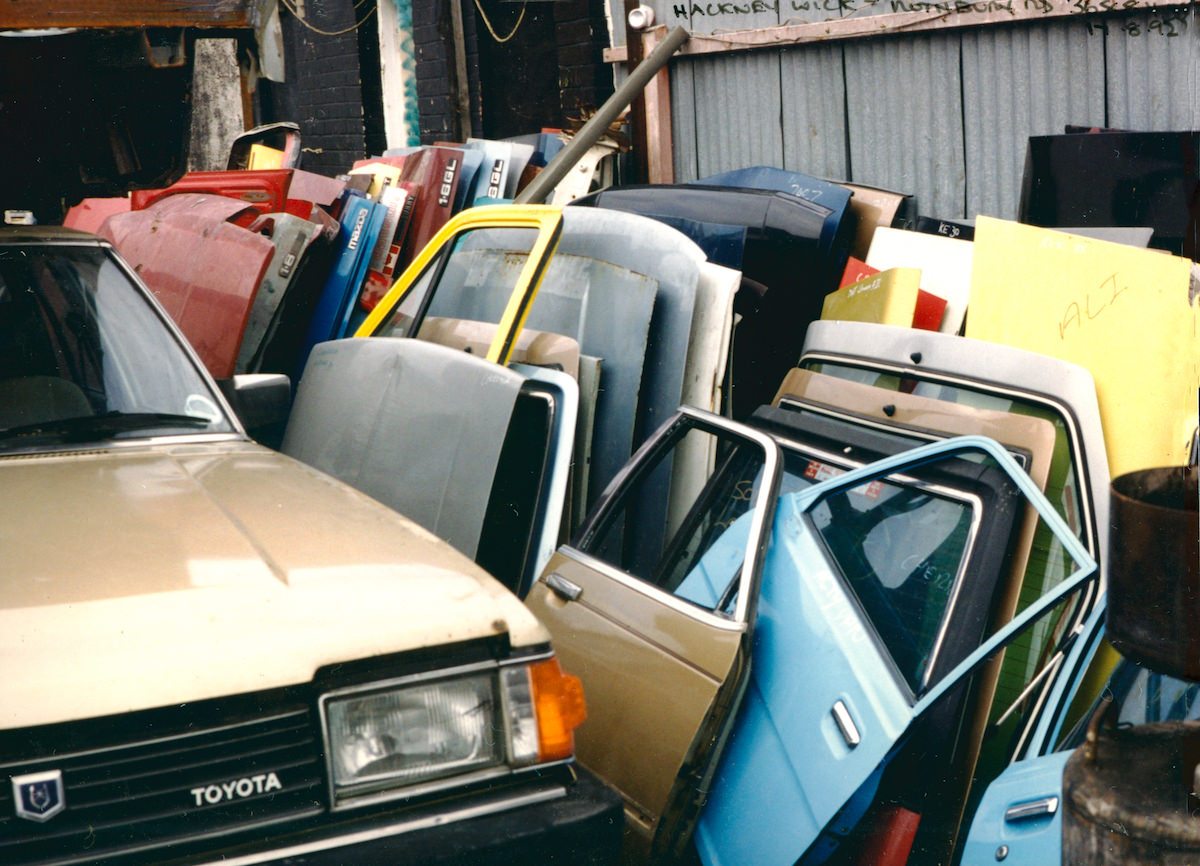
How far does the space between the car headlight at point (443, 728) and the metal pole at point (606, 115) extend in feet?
12.7

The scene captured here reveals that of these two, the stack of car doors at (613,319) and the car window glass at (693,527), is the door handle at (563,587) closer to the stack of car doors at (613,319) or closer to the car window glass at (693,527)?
the car window glass at (693,527)

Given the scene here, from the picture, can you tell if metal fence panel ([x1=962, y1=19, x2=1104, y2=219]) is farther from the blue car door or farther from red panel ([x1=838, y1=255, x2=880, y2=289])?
the blue car door

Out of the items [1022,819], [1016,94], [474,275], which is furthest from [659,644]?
[1016,94]

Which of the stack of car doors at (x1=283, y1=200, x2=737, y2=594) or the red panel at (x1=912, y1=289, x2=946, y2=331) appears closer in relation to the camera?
the stack of car doors at (x1=283, y1=200, x2=737, y2=594)

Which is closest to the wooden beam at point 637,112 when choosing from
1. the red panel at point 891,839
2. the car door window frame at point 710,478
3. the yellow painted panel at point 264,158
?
the car door window frame at point 710,478

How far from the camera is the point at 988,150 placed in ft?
14.7

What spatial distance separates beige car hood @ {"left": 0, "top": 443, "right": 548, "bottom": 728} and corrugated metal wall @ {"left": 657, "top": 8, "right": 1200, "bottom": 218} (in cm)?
328

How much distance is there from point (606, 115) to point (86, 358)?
11.5 ft

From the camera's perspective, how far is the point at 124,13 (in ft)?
28.6

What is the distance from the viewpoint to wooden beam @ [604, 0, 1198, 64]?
4.00 metres

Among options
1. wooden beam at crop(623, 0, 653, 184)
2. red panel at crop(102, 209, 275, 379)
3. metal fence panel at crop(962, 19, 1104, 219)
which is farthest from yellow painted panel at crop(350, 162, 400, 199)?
metal fence panel at crop(962, 19, 1104, 219)

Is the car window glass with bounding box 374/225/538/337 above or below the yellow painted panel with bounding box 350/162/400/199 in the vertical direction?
below

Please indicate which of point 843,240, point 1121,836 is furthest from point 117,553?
point 843,240

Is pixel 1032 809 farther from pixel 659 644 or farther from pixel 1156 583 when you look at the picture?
pixel 659 644
